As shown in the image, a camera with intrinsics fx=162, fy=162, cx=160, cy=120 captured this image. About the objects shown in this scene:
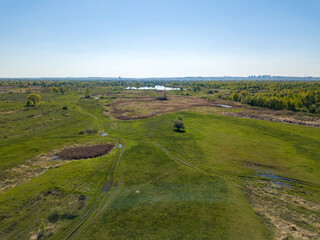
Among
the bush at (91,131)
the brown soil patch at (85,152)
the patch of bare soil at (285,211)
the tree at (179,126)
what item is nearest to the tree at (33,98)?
the bush at (91,131)

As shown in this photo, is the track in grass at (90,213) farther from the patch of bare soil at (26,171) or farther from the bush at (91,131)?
the bush at (91,131)

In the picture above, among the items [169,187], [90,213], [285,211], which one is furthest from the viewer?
[169,187]

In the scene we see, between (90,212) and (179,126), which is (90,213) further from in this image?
(179,126)

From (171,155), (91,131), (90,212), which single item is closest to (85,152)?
(91,131)

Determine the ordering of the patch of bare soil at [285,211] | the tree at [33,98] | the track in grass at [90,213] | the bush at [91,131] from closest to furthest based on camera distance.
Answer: the track in grass at [90,213], the patch of bare soil at [285,211], the bush at [91,131], the tree at [33,98]

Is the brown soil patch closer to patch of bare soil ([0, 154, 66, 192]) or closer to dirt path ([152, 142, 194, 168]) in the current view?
patch of bare soil ([0, 154, 66, 192])

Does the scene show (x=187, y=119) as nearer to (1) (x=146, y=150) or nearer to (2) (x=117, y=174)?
(1) (x=146, y=150)
